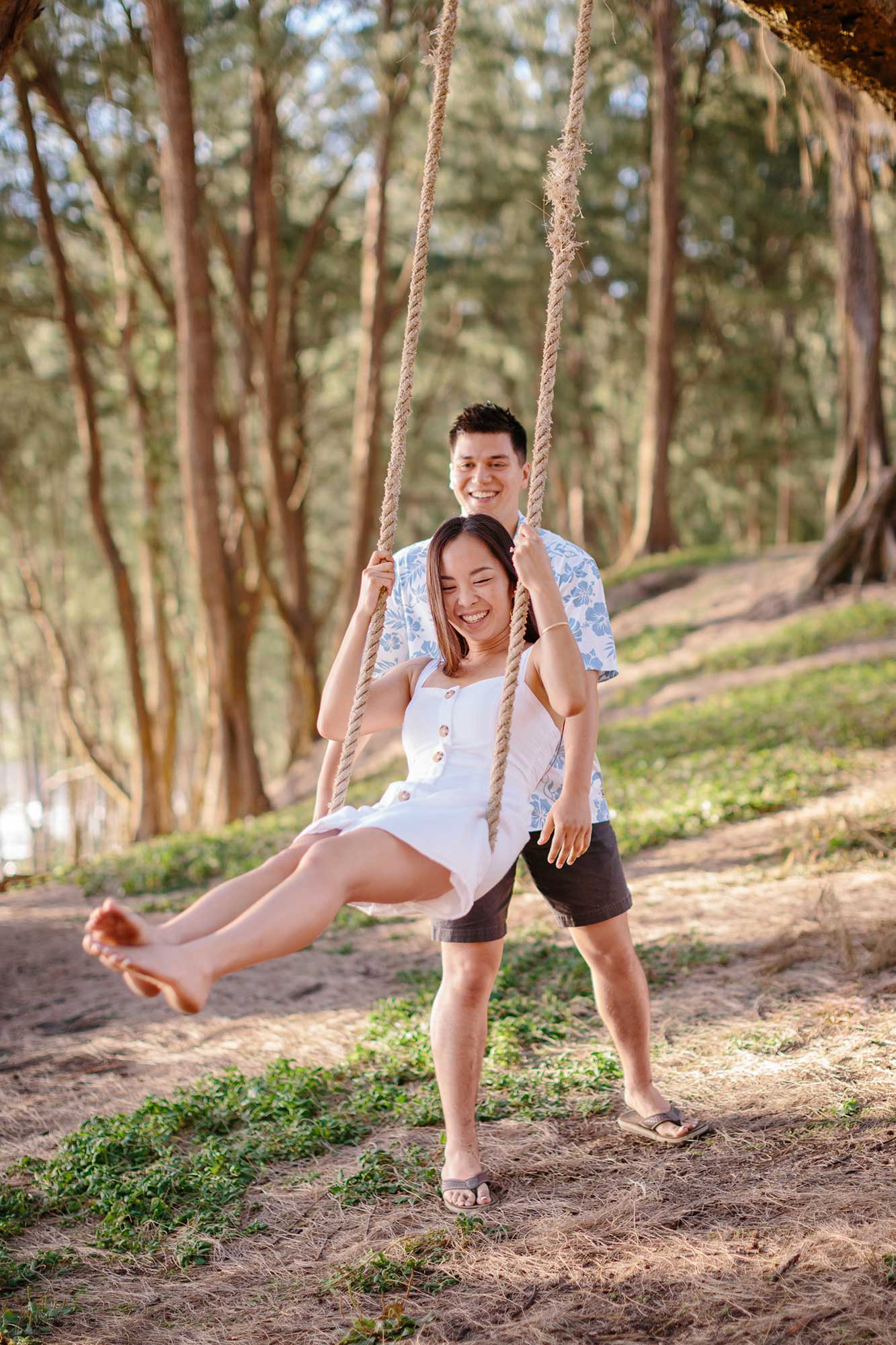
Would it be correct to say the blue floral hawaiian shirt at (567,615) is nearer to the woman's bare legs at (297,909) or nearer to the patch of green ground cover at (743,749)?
the woman's bare legs at (297,909)

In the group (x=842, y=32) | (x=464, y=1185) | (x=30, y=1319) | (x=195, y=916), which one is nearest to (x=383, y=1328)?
(x=464, y=1185)

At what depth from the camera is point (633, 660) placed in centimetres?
1106

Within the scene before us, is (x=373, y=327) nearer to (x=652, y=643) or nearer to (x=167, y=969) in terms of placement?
(x=652, y=643)

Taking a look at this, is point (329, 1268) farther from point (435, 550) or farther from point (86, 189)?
point (86, 189)

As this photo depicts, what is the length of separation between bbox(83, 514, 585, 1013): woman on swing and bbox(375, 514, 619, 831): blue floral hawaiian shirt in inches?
3.9

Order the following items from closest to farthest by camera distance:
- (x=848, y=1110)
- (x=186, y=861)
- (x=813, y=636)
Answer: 1. (x=848, y=1110)
2. (x=186, y=861)
3. (x=813, y=636)

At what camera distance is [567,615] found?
2.79 meters

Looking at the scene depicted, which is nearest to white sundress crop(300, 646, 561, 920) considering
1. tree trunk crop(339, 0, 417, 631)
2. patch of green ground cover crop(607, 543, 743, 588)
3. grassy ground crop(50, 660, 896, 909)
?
grassy ground crop(50, 660, 896, 909)

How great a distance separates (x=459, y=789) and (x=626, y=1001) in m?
0.76

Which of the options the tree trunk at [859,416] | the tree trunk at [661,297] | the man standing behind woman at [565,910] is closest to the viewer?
the man standing behind woman at [565,910]

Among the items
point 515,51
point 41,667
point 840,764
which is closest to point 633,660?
point 840,764

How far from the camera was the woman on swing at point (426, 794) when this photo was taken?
2076mm

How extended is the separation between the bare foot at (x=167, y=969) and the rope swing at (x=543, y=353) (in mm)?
613

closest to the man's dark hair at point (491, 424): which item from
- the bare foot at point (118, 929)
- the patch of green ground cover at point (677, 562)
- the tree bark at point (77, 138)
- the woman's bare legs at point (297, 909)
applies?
the woman's bare legs at point (297, 909)
